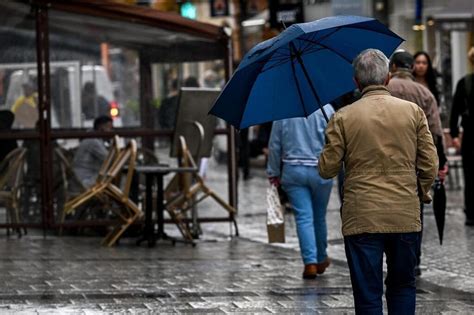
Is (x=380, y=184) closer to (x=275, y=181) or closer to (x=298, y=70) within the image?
(x=298, y=70)

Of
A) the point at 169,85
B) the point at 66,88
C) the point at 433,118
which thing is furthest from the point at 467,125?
the point at 433,118

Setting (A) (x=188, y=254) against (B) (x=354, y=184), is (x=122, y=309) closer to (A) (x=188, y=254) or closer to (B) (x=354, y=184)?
(B) (x=354, y=184)

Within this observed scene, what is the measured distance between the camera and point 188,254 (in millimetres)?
13328

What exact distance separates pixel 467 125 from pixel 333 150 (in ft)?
27.7

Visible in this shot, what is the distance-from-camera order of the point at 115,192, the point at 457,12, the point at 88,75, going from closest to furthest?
the point at 115,192 → the point at 88,75 → the point at 457,12

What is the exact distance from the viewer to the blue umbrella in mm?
8594

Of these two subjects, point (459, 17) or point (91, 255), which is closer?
point (91, 255)

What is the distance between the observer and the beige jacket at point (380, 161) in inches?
284

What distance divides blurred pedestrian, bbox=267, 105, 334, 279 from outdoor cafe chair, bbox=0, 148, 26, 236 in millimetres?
4370

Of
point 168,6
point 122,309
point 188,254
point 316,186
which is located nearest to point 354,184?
point 122,309

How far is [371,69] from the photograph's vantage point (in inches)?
292

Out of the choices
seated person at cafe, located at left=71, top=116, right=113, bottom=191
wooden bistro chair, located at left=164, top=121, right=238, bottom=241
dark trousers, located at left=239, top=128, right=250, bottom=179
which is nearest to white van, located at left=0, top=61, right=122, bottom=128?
seated person at cafe, located at left=71, top=116, right=113, bottom=191

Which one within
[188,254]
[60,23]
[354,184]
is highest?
[60,23]

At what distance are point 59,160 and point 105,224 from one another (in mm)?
873
